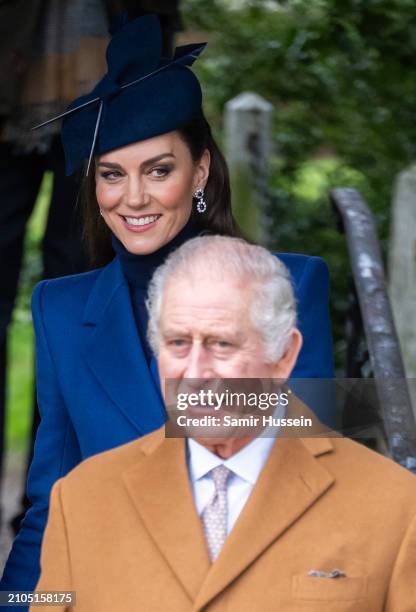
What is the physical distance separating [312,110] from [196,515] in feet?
17.7

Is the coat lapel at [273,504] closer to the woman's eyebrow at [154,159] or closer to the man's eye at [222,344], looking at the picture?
the man's eye at [222,344]

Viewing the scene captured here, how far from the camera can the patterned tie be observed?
184 cm

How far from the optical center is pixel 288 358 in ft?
6.10

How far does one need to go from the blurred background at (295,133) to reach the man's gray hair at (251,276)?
3216 mm

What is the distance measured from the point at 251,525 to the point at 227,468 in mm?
92

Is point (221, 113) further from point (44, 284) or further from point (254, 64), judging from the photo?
point (44, 284)

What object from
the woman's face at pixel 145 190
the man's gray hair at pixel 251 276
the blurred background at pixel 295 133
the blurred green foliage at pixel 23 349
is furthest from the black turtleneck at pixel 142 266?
the blurred green foliage at pixel 23 349

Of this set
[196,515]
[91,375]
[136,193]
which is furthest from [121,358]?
[196,515]

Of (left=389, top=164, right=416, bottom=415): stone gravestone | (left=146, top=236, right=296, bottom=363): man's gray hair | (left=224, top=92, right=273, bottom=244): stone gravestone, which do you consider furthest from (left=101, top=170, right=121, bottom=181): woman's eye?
(left=224, top=92, right=273, bottom=244): stone gravestone

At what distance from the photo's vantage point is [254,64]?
6.12 metres

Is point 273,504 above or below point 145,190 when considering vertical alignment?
below

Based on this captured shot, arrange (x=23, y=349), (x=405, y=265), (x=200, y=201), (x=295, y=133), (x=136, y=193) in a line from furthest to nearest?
(x=23, y=349) → (x=295, y=133) → (x=405, y=265) → (x=200, y=201) → (x=136, y=193)

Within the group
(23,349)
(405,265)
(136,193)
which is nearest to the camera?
(136,193)

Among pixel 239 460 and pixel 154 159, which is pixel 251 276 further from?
pixel 154 159
